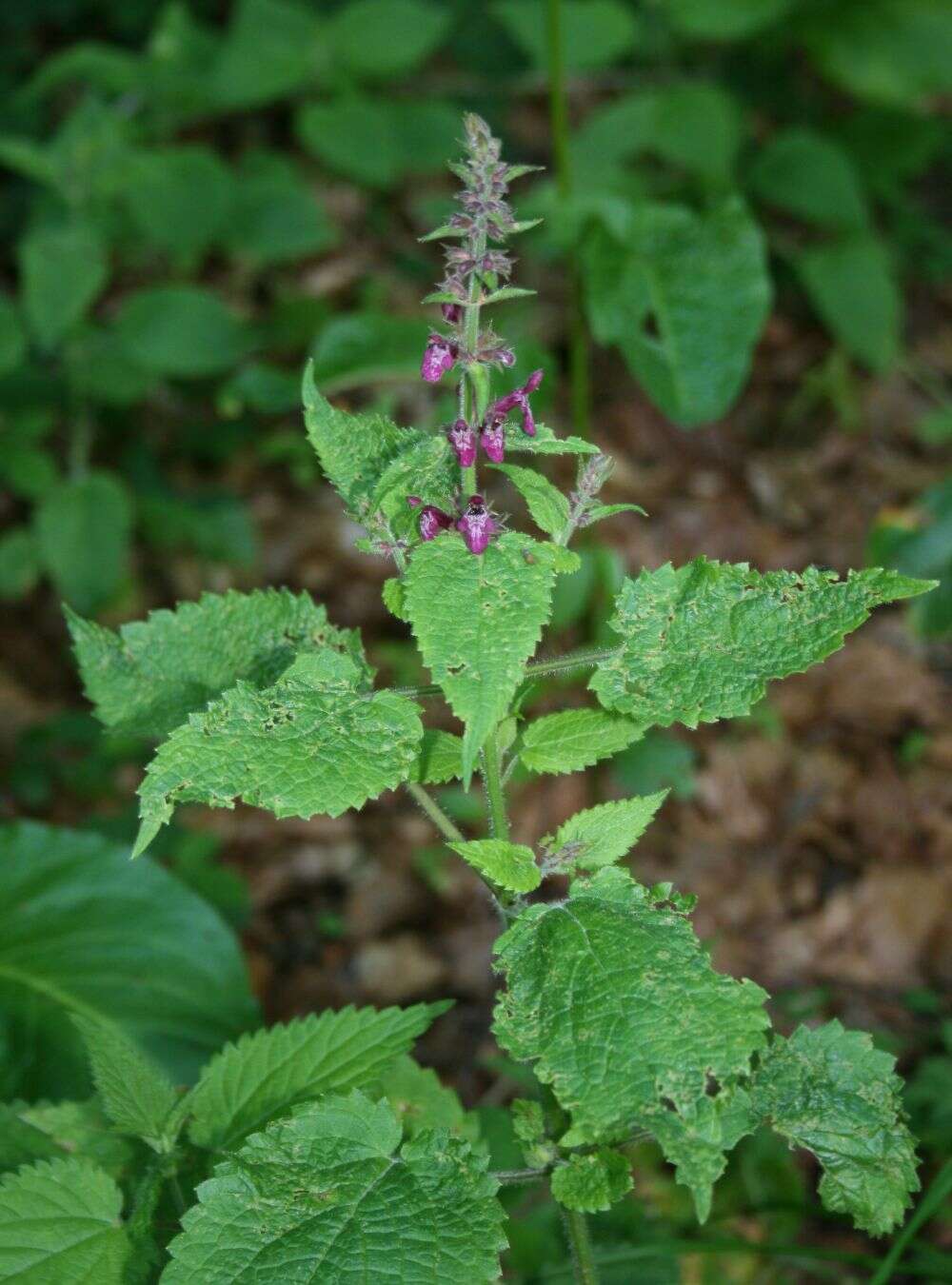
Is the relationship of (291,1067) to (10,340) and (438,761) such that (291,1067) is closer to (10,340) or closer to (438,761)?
(438,761)

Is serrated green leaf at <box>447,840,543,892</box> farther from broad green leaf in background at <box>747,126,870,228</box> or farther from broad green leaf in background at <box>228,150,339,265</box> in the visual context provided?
broad green leaf in background at <box>747,126,870,228</box>

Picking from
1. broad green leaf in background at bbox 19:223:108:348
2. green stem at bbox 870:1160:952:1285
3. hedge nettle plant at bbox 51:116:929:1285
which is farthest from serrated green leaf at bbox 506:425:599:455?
broad green leaf in background at bbox 19:223:108:348

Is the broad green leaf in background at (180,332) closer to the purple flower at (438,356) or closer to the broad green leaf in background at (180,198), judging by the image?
A: the broad green leaf in background at (180,198)

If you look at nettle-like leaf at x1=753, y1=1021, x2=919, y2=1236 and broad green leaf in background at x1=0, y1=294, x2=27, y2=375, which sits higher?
broad green leaf in background at x1=0, y1=294, x2=27, y2=375

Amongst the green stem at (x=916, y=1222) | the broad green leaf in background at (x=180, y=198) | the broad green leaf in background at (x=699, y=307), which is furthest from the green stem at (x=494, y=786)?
the broad green leaf in background at (x=180, y=198)

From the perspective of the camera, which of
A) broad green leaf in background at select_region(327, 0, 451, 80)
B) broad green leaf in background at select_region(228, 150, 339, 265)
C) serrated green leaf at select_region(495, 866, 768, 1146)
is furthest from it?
broad green leaf in background at select_region(228, 150, 339, 265)

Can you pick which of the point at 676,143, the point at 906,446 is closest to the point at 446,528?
the point at 676,143
